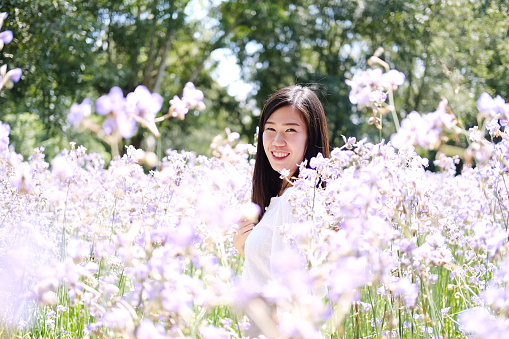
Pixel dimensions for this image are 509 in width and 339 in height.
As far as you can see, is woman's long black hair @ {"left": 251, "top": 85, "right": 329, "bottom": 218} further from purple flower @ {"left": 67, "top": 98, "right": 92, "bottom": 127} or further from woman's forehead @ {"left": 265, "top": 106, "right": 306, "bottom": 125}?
purple flower @ {"left": 67, "top": 98, "right": 92, "bottom": 127}

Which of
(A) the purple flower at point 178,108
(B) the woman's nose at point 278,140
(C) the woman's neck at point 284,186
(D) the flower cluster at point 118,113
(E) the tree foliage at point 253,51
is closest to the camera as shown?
(D) the flower cluster at point 118,113

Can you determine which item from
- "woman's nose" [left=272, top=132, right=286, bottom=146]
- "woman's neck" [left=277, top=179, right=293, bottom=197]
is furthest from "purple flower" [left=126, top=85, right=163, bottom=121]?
"woman's neck" [left=277, top=179, right=293, bottom=197]

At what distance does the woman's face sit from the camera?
8.95 feet

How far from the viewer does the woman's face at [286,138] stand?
273 cm

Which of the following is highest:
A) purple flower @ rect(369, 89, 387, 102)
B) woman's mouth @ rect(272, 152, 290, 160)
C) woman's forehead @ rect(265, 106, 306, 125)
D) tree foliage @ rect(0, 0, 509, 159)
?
tree foliage @ rect(0, 0, 509, 159)

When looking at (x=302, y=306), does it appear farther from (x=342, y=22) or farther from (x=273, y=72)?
(x=342, y=22)

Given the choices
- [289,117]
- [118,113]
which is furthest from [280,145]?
[118,113]

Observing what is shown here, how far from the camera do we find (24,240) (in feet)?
9.35

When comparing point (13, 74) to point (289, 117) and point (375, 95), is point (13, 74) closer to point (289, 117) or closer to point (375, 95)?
point (375, 95)

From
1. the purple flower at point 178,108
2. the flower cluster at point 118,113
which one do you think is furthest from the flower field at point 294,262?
the purple flower at point 178,108

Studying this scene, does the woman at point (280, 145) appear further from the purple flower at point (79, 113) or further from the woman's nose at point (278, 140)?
the purple flower at point (79, 113)

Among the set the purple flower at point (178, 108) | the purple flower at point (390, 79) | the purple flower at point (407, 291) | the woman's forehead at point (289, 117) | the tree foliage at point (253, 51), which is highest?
the tree foliage at point (253, 51)

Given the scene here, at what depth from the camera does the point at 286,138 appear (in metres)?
2.76

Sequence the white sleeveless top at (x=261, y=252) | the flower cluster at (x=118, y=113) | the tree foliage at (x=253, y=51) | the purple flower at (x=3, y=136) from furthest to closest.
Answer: the tree foliage at (x=253, y=51) → the white sleeveless top at (x=261, y=252) → the purple flower at (x=3, y=136) → the flower cluster at (x=118, y=113)
